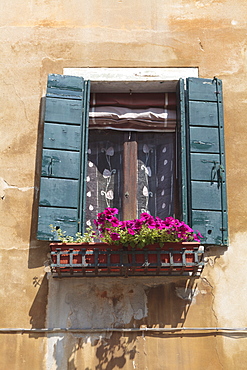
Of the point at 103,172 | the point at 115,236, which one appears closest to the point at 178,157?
the point at 103,172

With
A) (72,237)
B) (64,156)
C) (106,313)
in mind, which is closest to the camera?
(106,313)

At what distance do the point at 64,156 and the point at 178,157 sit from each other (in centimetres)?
106

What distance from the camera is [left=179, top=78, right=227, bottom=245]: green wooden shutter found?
5840mm

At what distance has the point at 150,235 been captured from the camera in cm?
536

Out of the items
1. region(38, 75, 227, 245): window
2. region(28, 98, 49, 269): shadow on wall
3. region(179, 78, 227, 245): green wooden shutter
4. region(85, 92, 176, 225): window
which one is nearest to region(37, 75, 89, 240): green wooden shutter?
region(38, 75, 227, 245): window

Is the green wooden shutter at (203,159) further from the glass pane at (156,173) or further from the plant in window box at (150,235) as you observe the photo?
the plant in window box at (150,235)

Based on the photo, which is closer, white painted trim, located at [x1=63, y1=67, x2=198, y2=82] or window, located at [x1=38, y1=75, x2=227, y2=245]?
window, located at [x1=38, y1=75, x2=227, y2=245]

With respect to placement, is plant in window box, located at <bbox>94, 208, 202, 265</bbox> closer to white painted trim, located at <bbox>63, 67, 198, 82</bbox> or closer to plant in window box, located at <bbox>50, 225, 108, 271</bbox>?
plant in window box, located at <bbox>50, 225, 108, 271</bbox>

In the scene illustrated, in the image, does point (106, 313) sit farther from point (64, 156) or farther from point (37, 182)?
point (64, 156)

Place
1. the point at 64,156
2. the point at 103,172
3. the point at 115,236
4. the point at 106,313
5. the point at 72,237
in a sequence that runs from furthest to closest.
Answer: the point at 103,172, the point at 64,156, the point at 72,237, the point at 106,313, the point at 115,236

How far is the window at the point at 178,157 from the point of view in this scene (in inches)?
230

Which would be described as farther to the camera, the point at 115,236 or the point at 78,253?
the point at 78,253

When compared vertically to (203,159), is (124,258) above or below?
below

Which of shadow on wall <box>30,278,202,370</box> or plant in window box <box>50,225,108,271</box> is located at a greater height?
plant in window box <box>50,225,108,271</box>
